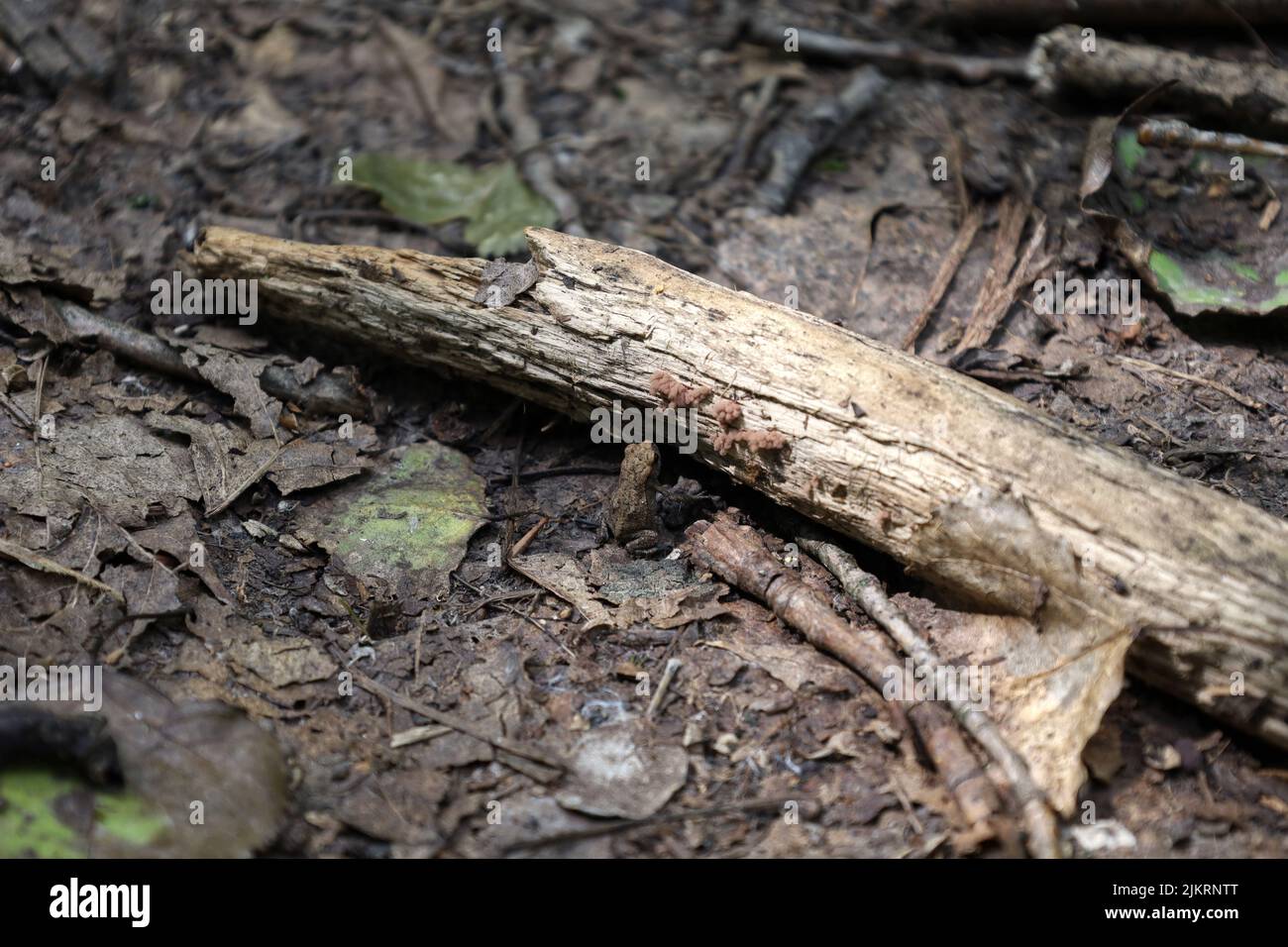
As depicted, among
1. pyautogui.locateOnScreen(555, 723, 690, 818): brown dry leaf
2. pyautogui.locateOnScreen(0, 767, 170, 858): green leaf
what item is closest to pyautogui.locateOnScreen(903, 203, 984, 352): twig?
pyautogui.locateOnScreen(555, 723, 690, 818): brown dry leaf

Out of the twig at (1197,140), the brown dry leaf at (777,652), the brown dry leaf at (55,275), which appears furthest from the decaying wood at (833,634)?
the brown dry leaf at (55,275)

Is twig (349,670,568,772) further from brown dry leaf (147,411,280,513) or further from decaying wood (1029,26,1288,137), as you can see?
decaying wood (1029,26,1288,137)

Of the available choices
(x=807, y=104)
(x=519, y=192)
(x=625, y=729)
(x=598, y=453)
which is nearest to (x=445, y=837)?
(x=625, y=729)

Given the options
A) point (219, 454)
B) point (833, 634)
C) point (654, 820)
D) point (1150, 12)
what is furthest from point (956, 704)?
point (1150, 12)
